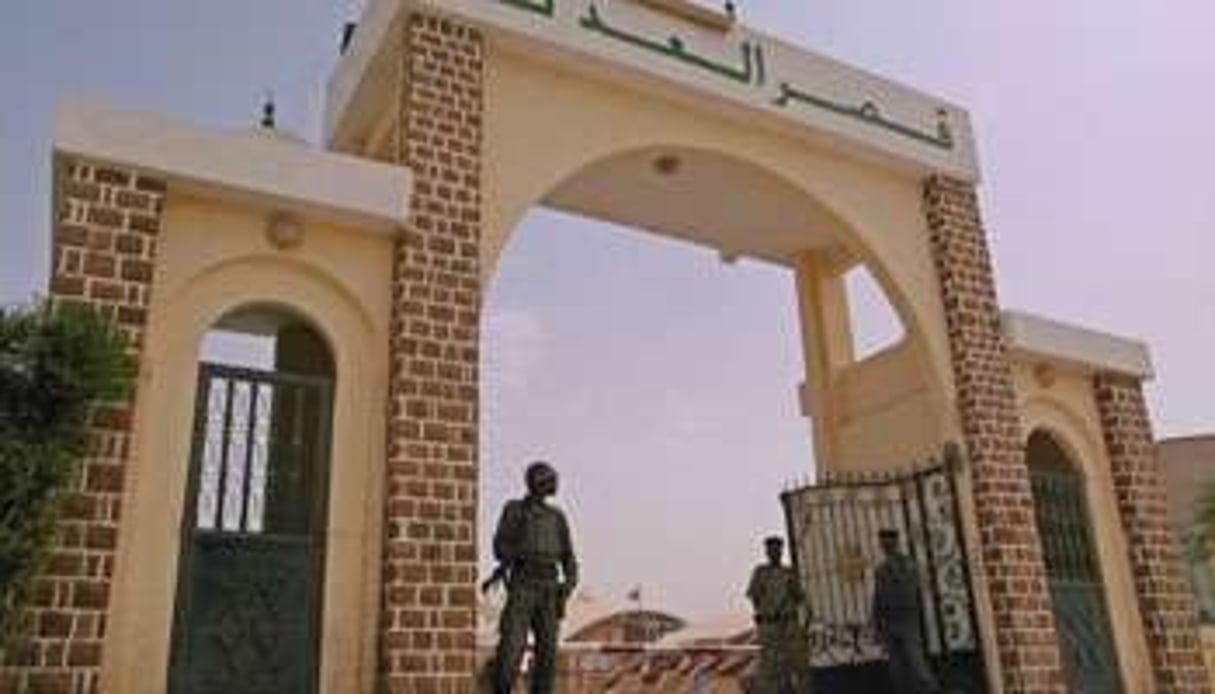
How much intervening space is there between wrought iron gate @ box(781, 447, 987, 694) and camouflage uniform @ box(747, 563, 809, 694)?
35 centimetres

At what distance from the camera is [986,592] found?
869 cm

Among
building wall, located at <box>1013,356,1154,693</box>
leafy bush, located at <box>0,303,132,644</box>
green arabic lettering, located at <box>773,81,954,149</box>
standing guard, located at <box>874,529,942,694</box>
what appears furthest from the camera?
building wall, located at <box>1013,356,1154,693</box>

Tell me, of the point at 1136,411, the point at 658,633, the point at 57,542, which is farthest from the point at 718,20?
the point at 658,633

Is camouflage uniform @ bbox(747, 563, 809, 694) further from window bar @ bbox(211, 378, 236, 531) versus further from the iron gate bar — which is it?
window bar @ bbox(211, 378, 236, 531)

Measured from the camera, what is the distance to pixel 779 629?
923 centimetres

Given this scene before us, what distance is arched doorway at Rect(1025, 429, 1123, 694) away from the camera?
930 centimetres

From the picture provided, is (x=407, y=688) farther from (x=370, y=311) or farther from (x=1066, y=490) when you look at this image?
(x=1066, y=490)

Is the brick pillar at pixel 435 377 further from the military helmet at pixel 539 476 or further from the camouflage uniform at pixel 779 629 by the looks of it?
the camouflage uniform at pixel 779 629

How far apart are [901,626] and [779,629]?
57.7 inches

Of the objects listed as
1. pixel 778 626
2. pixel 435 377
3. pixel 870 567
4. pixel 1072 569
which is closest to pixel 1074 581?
pixel 1072 569

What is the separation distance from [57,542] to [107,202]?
2015 mm

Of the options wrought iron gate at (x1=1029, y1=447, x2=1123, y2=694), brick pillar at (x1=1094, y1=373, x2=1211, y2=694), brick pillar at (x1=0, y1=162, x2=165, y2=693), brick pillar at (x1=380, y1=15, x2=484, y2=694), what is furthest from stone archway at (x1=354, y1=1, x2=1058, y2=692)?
brick pillar at (x1=1094, y1=373, x2=1211, y2=694)

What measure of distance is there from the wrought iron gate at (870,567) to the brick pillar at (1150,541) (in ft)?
7.71

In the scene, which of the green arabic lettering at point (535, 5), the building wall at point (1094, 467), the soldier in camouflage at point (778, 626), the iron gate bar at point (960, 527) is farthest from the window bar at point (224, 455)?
the building wall at point (1094, 467)
